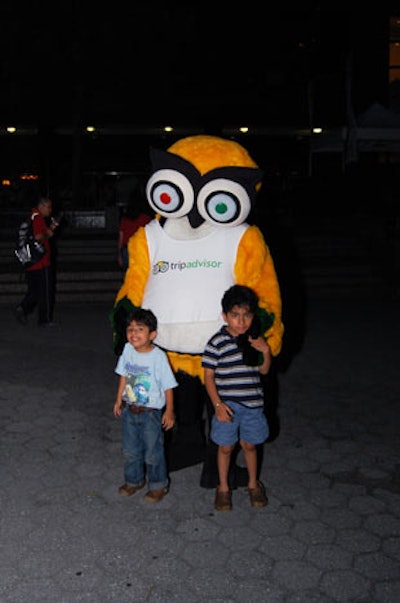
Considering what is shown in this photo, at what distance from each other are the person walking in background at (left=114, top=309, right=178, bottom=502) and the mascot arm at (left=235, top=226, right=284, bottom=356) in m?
0.68

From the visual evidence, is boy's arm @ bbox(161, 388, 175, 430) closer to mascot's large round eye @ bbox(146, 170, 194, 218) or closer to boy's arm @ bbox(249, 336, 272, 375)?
boy's arm @ bbox(249, 336, 272, 375)

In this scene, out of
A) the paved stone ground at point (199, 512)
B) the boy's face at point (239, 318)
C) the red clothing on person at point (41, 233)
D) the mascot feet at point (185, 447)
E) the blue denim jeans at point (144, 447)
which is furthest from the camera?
the red clothing on person at point (41, 233)

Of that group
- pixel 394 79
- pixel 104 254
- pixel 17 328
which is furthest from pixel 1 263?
pixel 394 79

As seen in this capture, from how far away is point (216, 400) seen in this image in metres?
4.08

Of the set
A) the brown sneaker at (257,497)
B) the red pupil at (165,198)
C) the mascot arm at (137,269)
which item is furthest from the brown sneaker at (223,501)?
the red pupil at (165,198)

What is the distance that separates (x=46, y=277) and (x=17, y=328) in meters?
0.82

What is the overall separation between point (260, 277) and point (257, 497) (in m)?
1.38

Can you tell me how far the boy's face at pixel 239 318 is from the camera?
3.96m

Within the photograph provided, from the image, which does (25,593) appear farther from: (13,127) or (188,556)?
(13,127)

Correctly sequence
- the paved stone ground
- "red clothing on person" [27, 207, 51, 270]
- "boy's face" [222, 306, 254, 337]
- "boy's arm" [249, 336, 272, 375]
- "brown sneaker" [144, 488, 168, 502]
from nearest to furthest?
the paved stone ground
"boy's face" [222, 306, 254, 337]
"boy's arm" [249, 336, 272, 375]
"brown sneaker" [144, 488, 168, 502]
"red clothing on person" [27, 207, 51, 270]

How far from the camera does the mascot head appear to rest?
428cm

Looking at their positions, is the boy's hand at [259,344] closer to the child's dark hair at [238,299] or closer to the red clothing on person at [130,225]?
the child's dark hair at [238,299]

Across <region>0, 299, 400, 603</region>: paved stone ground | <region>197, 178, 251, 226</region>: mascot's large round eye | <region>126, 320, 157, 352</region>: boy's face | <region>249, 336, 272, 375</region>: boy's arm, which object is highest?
<region>197, 178, 251, 226</region>: mascot's large round eye

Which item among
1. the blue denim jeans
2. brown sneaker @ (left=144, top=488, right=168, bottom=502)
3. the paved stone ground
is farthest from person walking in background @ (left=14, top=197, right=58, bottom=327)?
brown sneaker @ (left=144, top=488, right=168, bottom=502)
